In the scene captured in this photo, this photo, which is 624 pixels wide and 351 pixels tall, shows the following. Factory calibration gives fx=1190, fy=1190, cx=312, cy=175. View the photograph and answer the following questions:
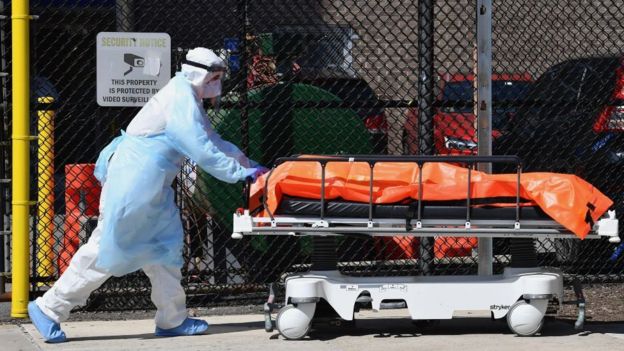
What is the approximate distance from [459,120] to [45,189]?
11.3ft

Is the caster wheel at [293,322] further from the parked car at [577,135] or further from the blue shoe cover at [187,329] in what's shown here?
the parked car at [577,135]

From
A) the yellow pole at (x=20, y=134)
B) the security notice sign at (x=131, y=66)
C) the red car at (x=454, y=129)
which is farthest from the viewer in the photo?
the red car at (x=454, y=129)

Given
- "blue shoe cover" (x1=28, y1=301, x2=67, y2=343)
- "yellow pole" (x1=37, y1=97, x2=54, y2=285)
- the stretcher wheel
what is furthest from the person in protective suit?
the stretcher wheel

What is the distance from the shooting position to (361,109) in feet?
27.3

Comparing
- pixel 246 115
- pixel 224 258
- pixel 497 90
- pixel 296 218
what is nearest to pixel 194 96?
pixel 296 218

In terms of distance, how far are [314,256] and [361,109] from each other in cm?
177

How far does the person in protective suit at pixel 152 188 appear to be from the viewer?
6531 millimetres

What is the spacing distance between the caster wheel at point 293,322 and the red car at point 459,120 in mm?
2171

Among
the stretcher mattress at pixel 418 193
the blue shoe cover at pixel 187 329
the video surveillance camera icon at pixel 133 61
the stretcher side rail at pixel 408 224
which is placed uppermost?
the video surveillance camera icon at pixel 133 61

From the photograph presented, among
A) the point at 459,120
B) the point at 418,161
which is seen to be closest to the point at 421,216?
the point at 418,161

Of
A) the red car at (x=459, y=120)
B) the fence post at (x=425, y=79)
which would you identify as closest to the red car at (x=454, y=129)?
the red car at (x=459, y=120)

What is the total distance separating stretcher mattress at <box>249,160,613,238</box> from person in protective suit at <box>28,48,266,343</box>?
215 millimetres

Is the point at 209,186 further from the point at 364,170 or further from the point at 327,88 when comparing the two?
the point at 364,170

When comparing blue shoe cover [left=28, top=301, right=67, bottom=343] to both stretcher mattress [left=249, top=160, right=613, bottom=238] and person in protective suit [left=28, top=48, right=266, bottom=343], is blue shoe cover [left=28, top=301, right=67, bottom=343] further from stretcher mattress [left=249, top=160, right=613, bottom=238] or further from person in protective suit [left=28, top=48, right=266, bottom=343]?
stretcher mattress [left=249, top=160, right=613, bottom=238]
